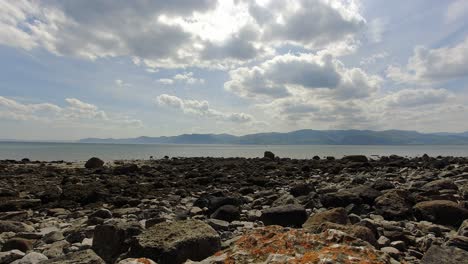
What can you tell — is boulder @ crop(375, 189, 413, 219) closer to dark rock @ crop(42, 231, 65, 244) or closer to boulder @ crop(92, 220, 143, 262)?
boulder @ crop(92, 220, 143, 262)

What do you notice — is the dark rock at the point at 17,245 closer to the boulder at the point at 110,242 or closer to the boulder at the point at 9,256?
the boulder at the point at 9,256

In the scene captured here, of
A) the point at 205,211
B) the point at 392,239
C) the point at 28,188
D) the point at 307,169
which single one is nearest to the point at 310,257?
the point at 392,239

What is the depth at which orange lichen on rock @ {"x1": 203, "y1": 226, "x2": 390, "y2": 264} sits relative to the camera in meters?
3.03

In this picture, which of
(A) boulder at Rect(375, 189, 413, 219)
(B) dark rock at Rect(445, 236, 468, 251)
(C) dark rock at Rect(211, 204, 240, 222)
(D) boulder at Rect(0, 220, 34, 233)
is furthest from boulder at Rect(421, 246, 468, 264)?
(D) boulder at Rect(0, 220, 34, 233)

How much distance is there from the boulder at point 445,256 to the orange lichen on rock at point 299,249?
5.70 ft

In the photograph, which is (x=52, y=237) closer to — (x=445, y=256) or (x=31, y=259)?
(x=31, y=259)

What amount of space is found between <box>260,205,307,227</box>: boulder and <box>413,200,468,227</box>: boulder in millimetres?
3228

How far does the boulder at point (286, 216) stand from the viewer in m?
8.43

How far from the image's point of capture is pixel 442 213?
864cm

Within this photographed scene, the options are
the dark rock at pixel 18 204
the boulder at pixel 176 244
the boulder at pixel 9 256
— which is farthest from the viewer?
the dark rock at pixel 18 204

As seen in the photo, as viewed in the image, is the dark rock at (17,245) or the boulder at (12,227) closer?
the dark rock at (17,245)

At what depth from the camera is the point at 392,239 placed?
6.73 meters

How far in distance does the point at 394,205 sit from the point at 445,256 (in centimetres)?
546

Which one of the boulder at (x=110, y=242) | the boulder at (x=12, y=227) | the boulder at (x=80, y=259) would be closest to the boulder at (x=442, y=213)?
the boulder at (x=110, y=242)
